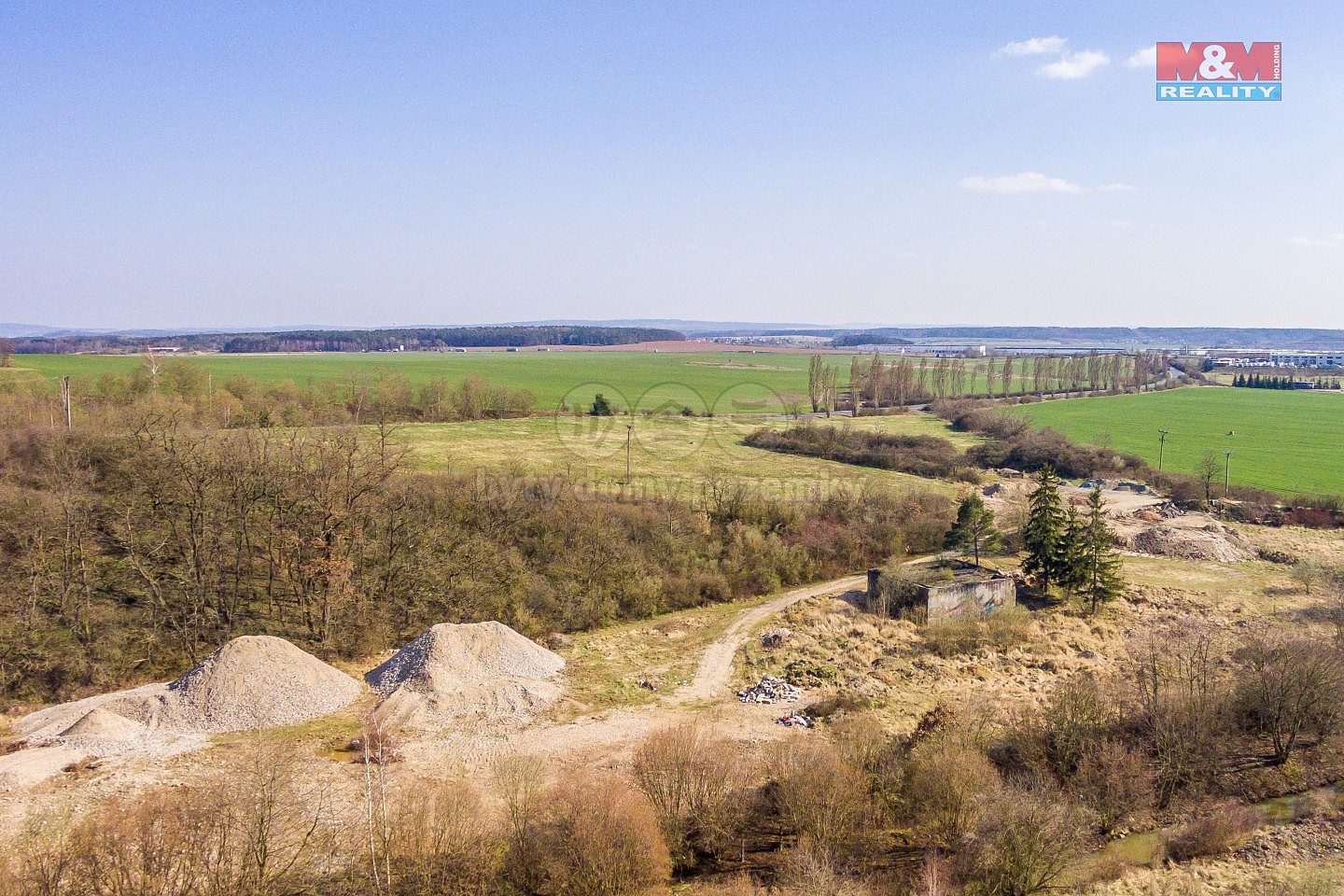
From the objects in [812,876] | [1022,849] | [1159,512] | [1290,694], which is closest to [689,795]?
[812,876]

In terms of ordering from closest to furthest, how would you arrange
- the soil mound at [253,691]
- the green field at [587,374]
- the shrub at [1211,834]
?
the shrub at [1211,834], the soil mound at [253,691], the green field at [587,374]

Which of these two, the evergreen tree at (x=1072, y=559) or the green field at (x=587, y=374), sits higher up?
the green field at (x=587, y=374)

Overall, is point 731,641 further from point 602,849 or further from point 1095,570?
point 1095,570

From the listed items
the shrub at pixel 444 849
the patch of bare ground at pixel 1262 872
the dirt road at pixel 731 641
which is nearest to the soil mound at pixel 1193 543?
the dirt road at pixel 731 641

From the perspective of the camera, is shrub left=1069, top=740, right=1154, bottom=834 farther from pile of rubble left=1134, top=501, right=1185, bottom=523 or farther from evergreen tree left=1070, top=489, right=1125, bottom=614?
pile of rubble left=1134, top=501, right=1185, bottom=523

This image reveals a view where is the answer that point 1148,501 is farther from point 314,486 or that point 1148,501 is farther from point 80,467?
point 80,467

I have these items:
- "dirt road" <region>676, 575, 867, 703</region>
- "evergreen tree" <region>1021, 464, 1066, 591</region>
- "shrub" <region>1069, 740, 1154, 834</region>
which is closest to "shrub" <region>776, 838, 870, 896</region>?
"shrub" <region>1069, 740, 1154, 834</region>

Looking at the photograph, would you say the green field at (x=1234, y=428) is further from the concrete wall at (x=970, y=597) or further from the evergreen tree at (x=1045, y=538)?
the concrete wall at (x=970, y=597)

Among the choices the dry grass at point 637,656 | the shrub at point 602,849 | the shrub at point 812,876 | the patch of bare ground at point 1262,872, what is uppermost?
the shrub at point 602,849
